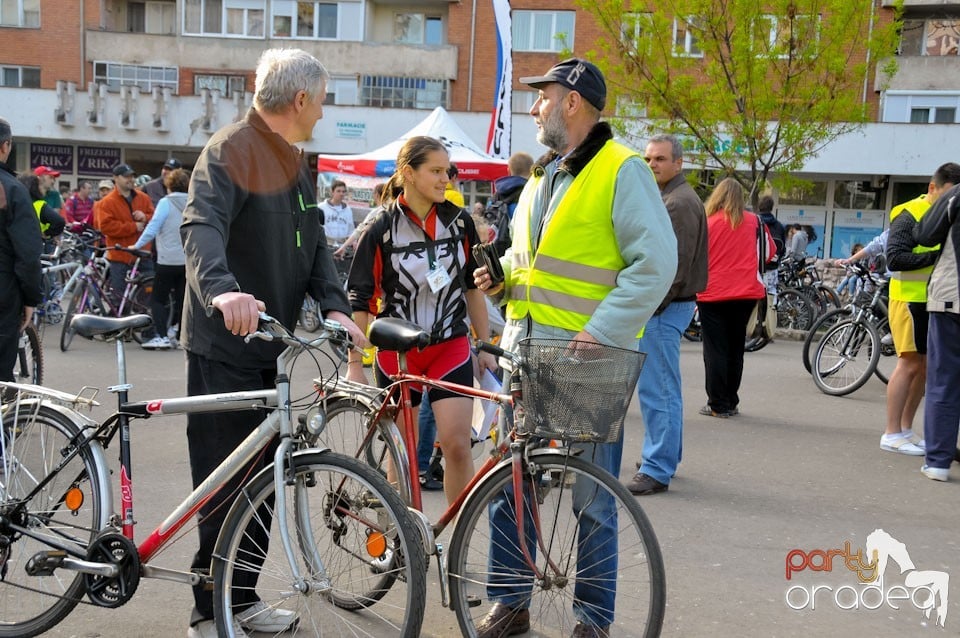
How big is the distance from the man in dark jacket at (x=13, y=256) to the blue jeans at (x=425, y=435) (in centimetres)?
230

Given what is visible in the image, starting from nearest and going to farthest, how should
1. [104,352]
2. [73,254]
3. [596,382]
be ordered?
[596,382], [104,352], [73,254]

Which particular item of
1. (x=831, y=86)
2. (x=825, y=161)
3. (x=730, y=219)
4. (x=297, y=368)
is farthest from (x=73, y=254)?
(x=825, y=161)

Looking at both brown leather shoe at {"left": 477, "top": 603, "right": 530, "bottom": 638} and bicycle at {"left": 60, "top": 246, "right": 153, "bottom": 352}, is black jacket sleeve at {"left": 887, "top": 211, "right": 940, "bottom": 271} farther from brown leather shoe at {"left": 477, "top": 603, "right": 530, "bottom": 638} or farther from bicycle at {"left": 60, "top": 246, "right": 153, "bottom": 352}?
bicycle at {"left": 60, "top": 246, "right": 153, "bottom": 352}

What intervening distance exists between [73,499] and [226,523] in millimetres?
803

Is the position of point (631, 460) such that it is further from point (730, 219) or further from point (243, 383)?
point (243, 383)

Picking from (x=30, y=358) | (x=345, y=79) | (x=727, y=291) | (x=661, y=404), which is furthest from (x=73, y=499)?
(x=345, y=79)

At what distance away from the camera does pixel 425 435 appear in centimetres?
621

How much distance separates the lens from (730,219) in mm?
8469

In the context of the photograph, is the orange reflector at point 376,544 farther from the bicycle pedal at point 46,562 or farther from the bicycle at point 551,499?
the bicycle pedal at point 46,562

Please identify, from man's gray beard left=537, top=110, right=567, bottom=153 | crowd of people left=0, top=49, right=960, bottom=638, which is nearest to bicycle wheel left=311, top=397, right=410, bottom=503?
crowd of people left=0, top=49, right=960, bottom=638

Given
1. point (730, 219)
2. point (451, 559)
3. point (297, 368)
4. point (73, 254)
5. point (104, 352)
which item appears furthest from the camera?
point (73, 254)

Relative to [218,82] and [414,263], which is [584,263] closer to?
[414,263]

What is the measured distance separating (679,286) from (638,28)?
14.7 meters

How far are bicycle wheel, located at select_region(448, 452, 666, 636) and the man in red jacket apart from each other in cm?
994
